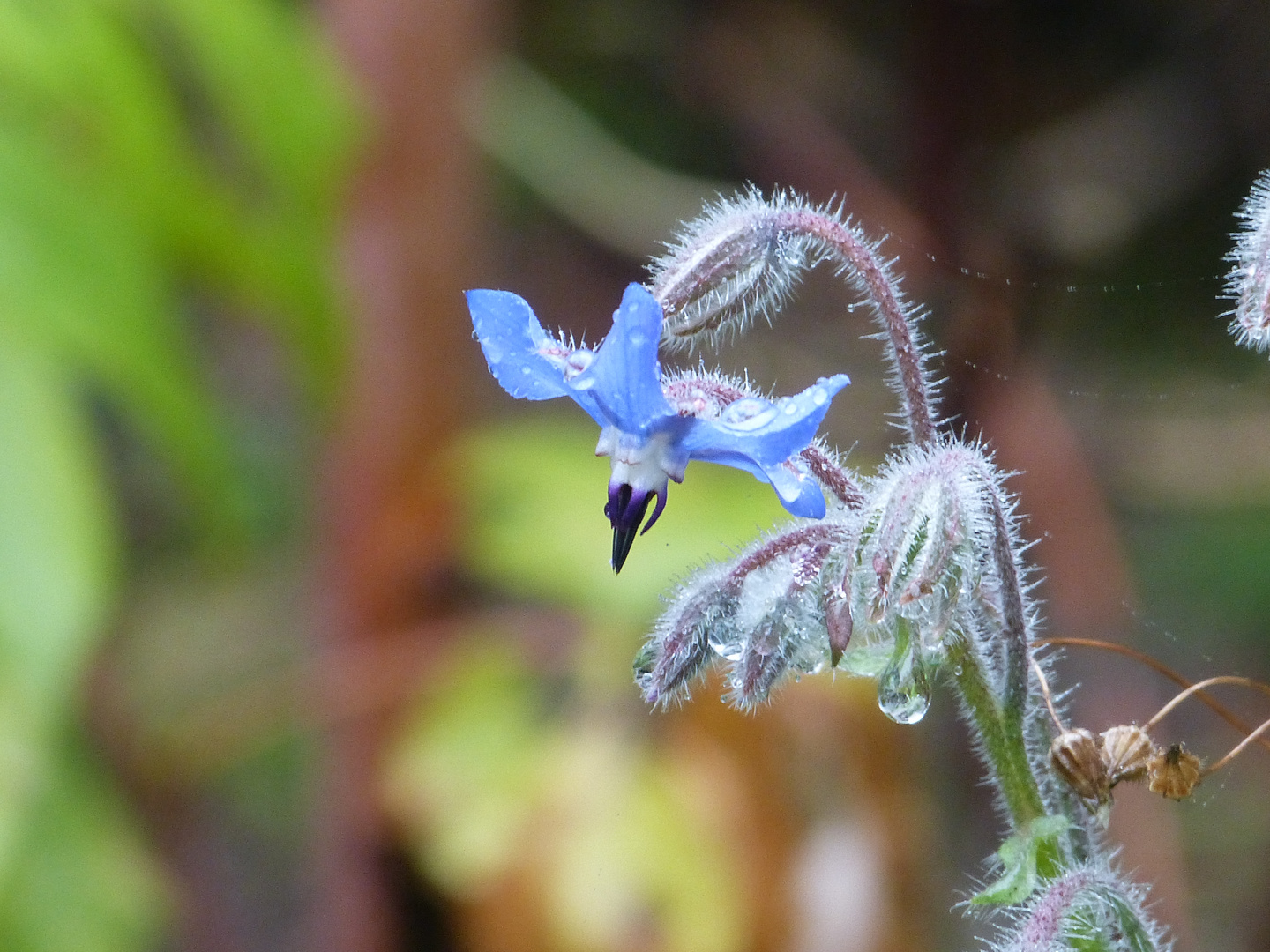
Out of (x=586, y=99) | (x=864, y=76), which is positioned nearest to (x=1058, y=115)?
(x=864, y=76)

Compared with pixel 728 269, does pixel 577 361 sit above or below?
below

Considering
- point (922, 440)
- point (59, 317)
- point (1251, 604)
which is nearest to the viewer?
point (922, 440)

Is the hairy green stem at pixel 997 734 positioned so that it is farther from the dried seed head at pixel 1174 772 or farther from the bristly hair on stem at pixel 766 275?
Result: the bristly hair on stem at pixel 766 275

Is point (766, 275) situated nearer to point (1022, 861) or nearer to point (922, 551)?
point (922, 551)

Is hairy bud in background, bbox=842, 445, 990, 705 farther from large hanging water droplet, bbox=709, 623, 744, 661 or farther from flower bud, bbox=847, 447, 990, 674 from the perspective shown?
large hanging water droplet, bbox=709, 623, 744, 661

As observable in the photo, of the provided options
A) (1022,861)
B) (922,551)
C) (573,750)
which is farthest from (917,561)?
(573,750)

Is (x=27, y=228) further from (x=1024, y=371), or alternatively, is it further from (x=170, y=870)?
(x=1024, y=371)

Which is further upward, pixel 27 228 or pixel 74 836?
pixel 27 228

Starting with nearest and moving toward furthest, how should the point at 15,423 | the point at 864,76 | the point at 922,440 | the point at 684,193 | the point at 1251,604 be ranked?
the point at 922,440 < the point at 15,423 < the point at 1251,604 < the point at 684,193 < the point at 864,76
